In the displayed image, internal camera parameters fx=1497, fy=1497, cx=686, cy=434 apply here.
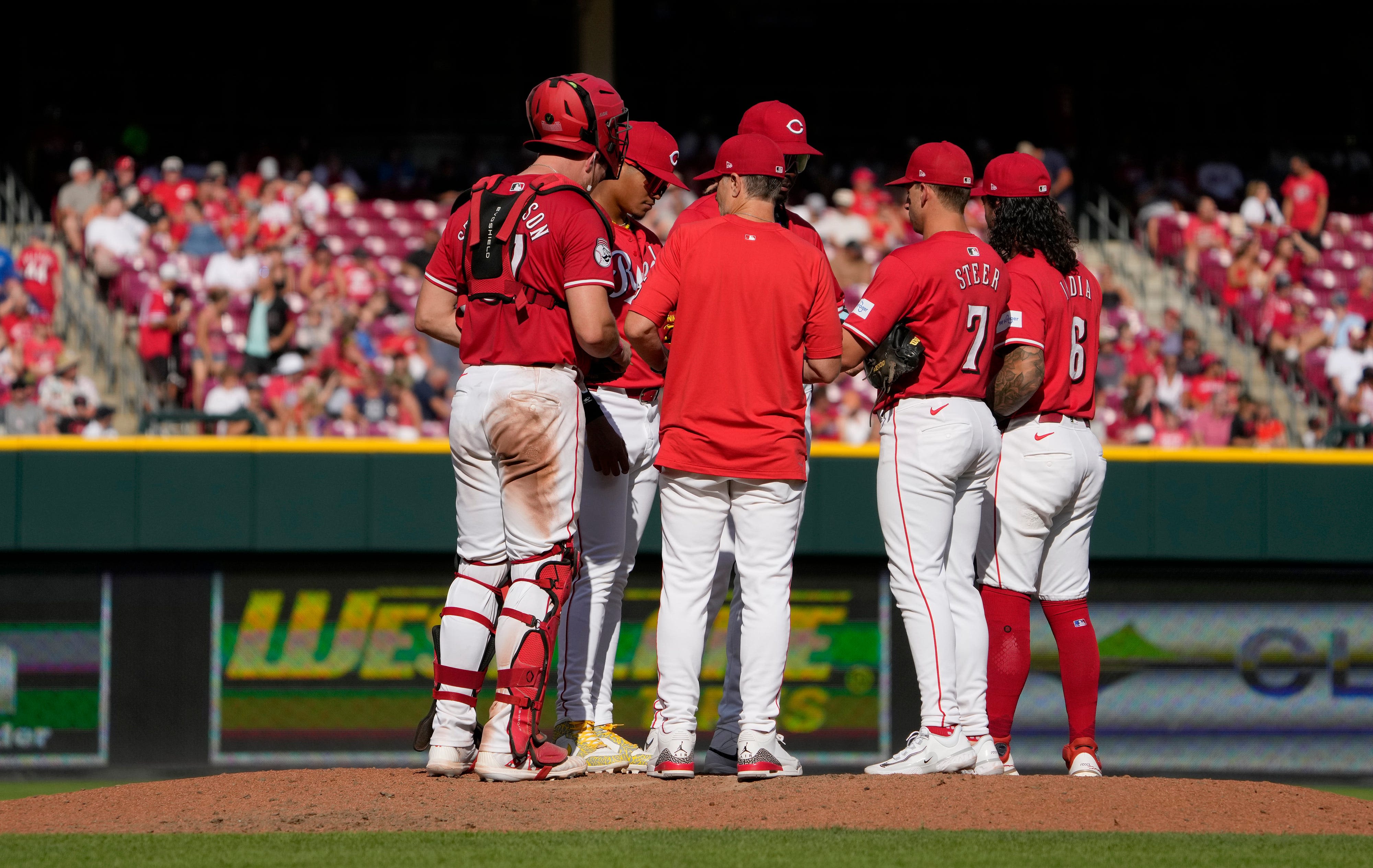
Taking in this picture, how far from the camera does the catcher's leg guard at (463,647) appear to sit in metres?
4.23

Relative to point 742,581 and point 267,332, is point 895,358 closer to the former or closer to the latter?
point 742,581

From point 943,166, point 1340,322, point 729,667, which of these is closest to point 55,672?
point 729,667

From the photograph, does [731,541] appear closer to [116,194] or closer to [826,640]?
[826,640]

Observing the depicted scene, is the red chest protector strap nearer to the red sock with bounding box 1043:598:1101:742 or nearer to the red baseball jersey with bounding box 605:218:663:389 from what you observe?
the red baseball jersey with bounding box 605:218:663:389

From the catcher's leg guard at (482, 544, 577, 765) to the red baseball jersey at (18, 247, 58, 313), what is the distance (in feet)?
26.8

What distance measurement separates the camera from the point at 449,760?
4297 mm

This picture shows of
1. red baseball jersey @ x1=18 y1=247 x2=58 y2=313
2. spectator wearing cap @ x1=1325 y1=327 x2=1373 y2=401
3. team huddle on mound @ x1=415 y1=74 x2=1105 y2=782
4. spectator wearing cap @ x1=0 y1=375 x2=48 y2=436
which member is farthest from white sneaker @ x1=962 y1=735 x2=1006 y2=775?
red baseball jersey @ x1=18 y1=247 x2=58 y2=313

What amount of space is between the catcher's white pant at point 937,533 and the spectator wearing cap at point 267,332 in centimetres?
707

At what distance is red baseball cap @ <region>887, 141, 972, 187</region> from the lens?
446 cm

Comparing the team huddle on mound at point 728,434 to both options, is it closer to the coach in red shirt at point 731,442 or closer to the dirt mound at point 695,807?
the coach in red shirt at point 731,442

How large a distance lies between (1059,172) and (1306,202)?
2188 mm

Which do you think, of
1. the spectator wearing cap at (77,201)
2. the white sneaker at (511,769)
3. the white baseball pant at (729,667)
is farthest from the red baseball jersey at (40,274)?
the white sneaker at (511,769)

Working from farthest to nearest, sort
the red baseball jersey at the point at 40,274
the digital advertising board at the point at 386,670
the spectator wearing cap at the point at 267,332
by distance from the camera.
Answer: the red baseball jersey at the point at 40,274 < the spectator wearing cap at the point at 267,332 < the digital advertising board at the point at 386,670

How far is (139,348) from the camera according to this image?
1088 centimetres
